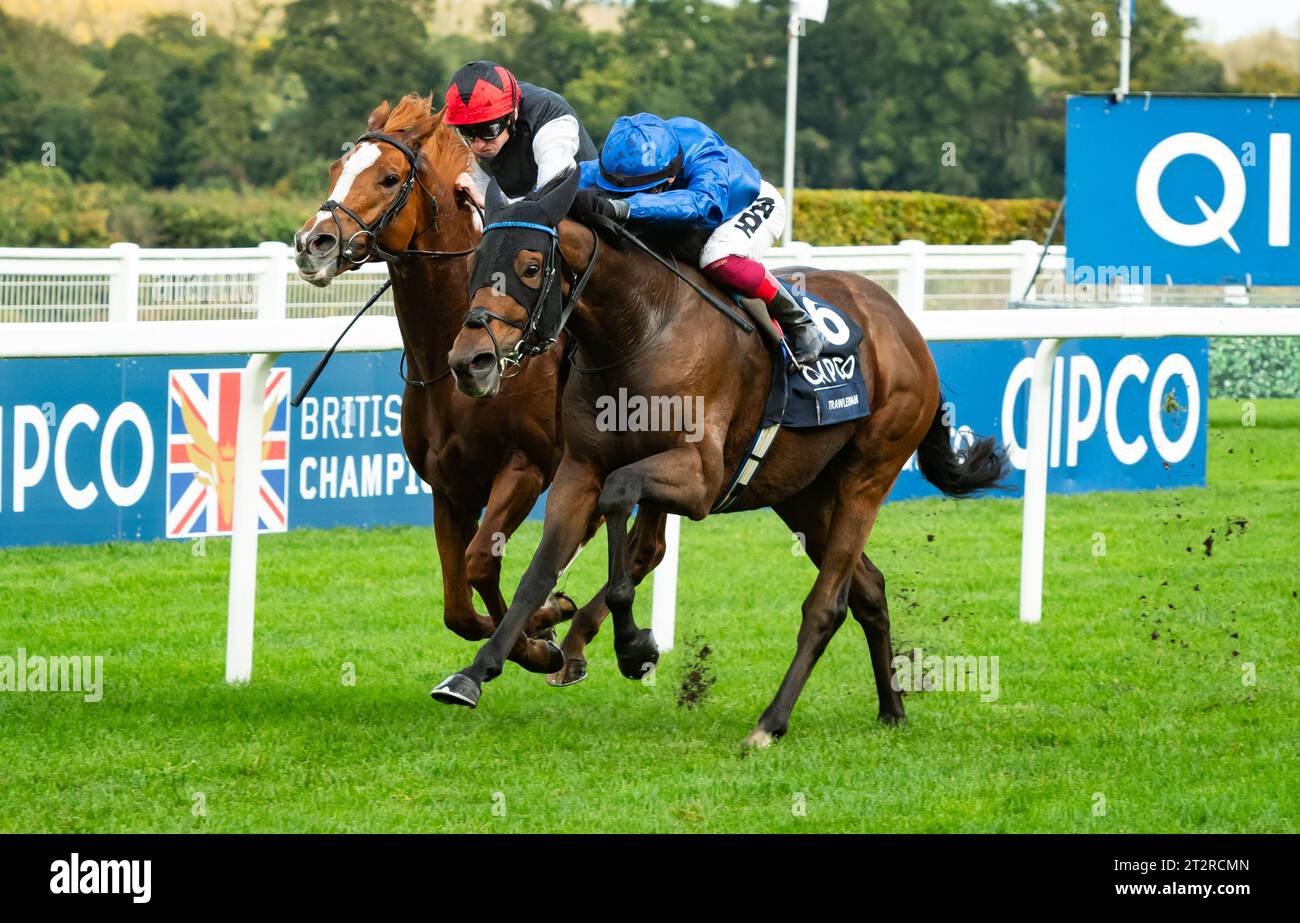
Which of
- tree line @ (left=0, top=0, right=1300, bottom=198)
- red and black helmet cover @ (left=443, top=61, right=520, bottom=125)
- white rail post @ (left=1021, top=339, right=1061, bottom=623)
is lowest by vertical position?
white rail post @ (left=1021, top=339, right=1061, bottom=623)

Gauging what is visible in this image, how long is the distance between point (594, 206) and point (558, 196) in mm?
203

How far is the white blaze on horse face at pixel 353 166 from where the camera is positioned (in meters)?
4.96

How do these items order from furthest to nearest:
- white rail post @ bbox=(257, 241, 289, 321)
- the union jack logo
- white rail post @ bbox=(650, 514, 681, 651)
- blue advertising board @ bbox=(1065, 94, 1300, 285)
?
blue advertising board @ bbox=(1065, 94, 1300, 285) < white rail post @ bbox=(257, 241, 289, 321) < the union jack logo < white rail post @ bbox=(650, 514, 681, 651)

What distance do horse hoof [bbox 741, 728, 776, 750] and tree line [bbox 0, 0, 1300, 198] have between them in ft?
85.0

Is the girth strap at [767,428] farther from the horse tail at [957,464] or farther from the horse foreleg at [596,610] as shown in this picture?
the horse tail at [957,464]

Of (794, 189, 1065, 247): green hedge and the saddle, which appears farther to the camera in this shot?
(794, 189, 1065, 247): green hedge

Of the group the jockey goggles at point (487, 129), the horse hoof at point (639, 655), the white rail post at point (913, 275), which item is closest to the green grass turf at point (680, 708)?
the horse hoof at point (639, 655)

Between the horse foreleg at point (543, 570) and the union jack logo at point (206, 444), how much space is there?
12.1 ft

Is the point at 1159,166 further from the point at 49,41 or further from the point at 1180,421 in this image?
the point at 49,41

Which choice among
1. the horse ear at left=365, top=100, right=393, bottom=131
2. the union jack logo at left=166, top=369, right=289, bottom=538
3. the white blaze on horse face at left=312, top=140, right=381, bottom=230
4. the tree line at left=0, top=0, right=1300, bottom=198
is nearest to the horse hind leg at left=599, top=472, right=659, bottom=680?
the white blaze on horse face at left=312, top=140, right=381, bottom=230

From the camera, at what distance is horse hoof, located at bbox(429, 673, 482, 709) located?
4090mm

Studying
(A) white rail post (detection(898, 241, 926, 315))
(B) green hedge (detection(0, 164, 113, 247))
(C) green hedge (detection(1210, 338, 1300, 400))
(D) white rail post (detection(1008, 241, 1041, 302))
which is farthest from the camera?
(B) green hedge (detection(0, 164, 113, 247))

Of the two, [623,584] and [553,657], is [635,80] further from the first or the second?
[623,584]

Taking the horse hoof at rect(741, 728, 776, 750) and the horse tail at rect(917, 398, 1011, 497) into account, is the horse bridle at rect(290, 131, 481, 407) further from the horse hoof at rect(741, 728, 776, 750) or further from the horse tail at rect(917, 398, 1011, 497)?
the horse tail at rect(917, 398, 1011, 497)
